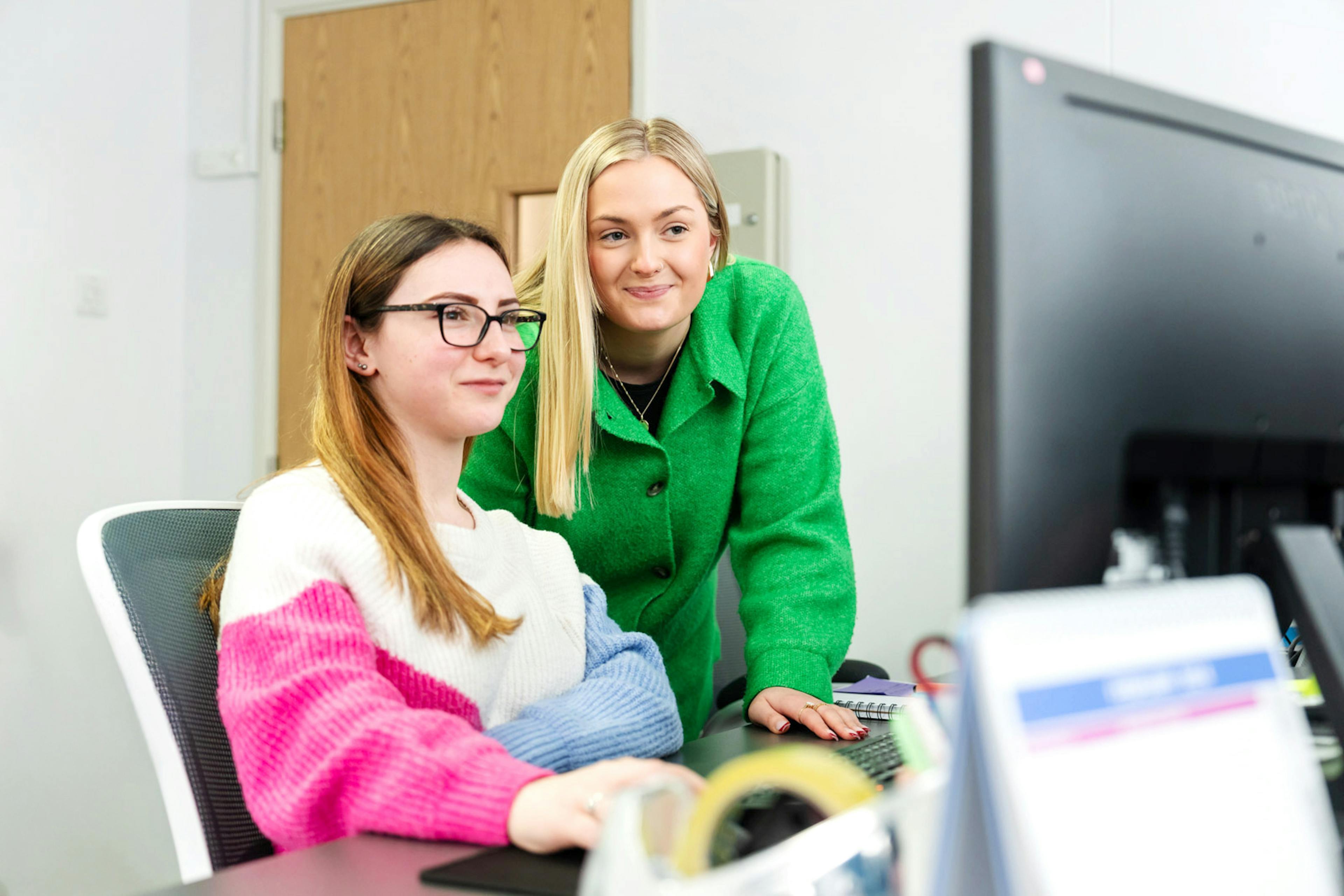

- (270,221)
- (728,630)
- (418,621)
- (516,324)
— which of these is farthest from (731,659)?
(270,221)

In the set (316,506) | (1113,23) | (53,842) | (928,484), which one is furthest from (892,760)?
(53,842)

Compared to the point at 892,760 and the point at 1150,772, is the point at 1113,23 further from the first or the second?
the point at 1150,772

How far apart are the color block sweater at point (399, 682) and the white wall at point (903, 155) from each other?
58.2 inches

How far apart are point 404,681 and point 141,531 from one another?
11.3 inches

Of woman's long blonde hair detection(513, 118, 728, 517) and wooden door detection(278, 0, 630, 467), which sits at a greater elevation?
wooden door detection(278, 0, 630, 467)

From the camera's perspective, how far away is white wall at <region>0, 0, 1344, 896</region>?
7.93 ft

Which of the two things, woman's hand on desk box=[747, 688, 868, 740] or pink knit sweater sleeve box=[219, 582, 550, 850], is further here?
woman's hand on desk box=[747, 688, 868, 740]

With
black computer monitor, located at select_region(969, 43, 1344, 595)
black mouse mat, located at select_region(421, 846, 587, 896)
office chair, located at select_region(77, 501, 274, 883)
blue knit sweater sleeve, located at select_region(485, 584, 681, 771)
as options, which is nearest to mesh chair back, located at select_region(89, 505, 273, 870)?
office chair, located at select_region(77, 501, 274, 883)

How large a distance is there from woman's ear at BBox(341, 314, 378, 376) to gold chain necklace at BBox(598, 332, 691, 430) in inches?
16.3

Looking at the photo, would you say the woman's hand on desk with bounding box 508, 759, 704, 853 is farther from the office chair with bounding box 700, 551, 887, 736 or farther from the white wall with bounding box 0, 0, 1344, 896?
the white wall with bounding box 0, 0, 1344, 896

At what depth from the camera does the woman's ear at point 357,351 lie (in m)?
1.09

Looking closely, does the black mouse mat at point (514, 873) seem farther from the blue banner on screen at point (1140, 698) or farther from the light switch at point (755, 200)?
the light switch at point (755, 200)

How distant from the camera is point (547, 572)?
3.79ft

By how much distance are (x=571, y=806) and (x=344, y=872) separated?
0.13m
